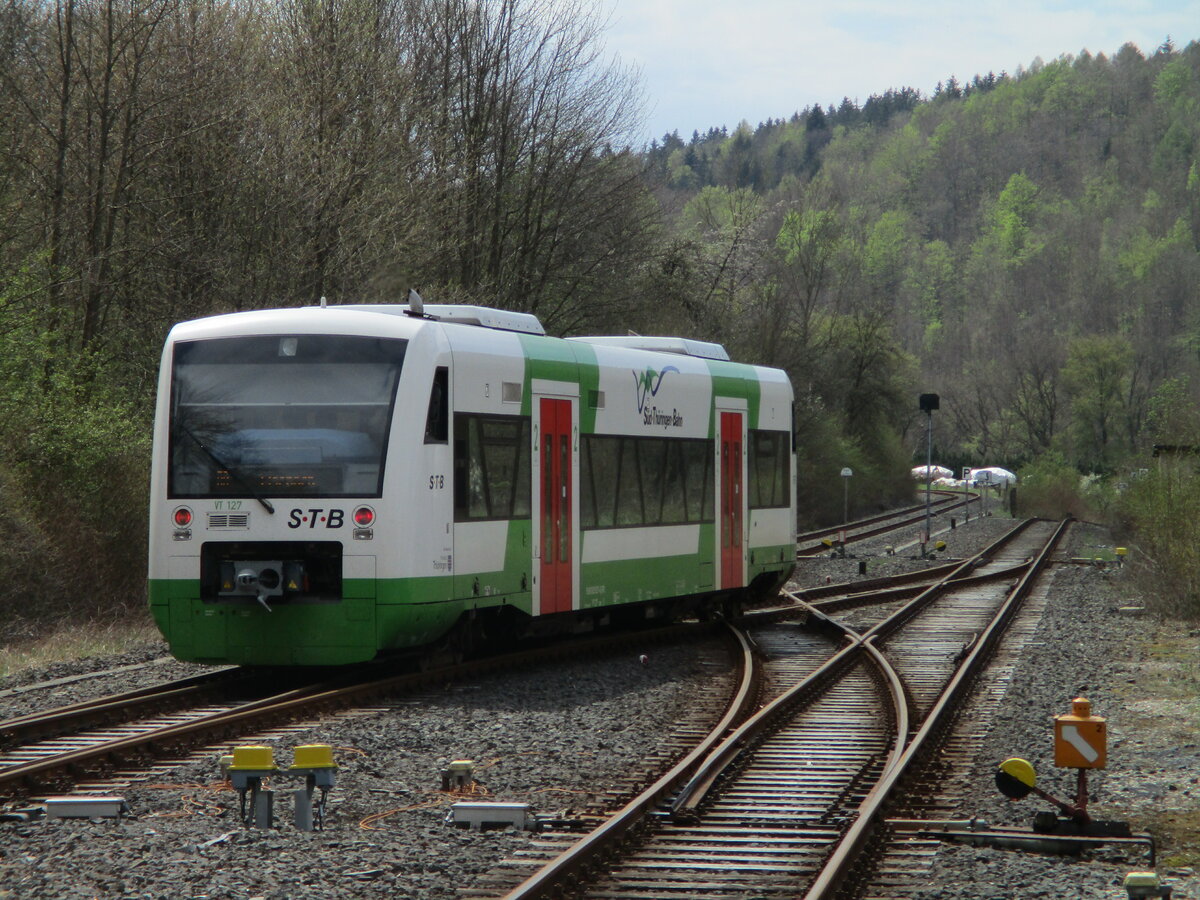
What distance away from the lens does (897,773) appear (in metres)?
9.48

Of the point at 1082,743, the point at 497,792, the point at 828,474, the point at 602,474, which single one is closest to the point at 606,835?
the point at 497,792

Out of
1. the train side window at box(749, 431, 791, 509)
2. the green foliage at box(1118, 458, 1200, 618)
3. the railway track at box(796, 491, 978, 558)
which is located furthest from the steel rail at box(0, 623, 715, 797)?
the railway track at box(796, 491, 978, 558)

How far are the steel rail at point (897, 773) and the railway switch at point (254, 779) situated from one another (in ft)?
9.06

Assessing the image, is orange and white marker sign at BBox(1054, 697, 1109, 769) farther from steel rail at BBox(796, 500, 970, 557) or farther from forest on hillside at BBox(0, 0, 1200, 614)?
steel rail at BBox(796, 500, 970, 557)

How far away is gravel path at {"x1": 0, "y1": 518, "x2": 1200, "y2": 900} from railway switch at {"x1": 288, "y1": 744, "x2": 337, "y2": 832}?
12 centimetres

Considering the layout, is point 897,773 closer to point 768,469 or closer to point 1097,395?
point 768,469

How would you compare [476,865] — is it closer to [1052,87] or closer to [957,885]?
[957,885]

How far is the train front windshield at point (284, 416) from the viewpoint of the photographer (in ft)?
42.6

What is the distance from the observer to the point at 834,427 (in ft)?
201

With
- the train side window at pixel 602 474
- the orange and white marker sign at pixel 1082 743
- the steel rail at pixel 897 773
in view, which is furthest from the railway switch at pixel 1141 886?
the train side window at pixel 602 474

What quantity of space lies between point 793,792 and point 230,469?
599cm

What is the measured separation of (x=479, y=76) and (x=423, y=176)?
4.51 meters

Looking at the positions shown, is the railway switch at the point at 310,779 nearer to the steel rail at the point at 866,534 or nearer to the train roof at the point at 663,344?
the train roof at the point at 663,344

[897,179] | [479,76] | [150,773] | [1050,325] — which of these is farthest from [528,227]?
[897,179]
